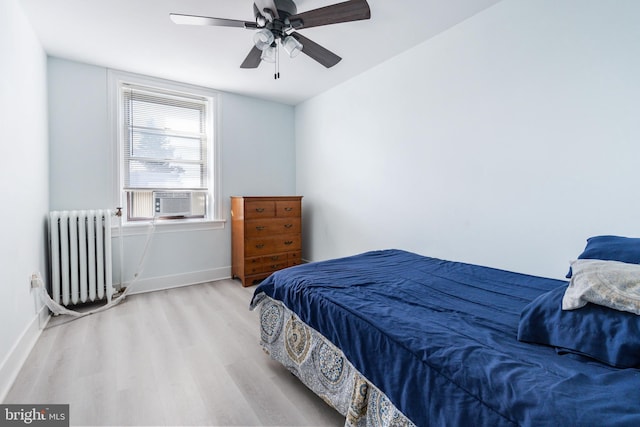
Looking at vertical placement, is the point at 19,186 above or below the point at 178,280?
above

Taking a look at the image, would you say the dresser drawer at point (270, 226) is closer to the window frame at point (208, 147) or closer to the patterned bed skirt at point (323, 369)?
the window frame at point (208, 147)

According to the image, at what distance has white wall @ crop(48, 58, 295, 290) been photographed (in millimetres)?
2816

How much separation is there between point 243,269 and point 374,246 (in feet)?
5.19

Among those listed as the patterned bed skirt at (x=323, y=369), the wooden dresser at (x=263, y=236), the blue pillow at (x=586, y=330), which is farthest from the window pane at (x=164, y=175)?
the blue pillow at (x=586, y=330)

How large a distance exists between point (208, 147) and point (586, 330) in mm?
3817

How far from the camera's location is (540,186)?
6.18 ft

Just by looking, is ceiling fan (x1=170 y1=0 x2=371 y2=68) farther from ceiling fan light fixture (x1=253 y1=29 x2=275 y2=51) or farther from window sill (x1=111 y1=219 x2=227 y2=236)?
window sill (x1=111 y1=219 x2=227 y2=236)

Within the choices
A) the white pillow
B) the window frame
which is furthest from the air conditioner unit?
the white pillow

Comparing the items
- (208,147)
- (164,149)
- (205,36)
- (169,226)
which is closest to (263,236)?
(169,226)

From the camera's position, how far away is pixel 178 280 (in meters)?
3.44

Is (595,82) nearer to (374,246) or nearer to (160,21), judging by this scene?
(374,246)

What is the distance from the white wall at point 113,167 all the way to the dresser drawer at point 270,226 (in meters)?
0.52

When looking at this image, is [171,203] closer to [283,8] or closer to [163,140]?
[163,140]

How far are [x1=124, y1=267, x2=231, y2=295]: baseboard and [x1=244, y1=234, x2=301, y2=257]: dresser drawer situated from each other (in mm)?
586
